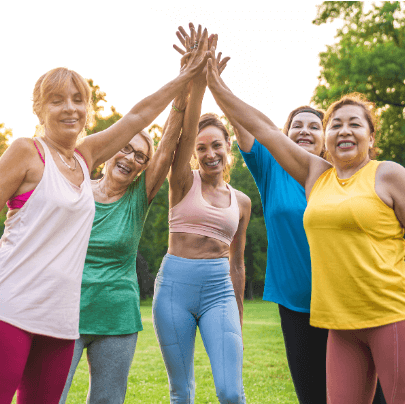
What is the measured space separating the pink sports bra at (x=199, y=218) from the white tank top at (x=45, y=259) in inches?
52.5

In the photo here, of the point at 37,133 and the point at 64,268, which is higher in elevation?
the point at 37,133

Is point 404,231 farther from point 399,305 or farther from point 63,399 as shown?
point 63,399

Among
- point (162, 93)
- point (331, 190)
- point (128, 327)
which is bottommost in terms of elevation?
point (128, 327)

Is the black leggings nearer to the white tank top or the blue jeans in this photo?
the blue jeans

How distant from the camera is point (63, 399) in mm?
2971

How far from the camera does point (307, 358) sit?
3.16m

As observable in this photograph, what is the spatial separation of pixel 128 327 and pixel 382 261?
1663mm

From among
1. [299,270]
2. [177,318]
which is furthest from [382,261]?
[177,318]

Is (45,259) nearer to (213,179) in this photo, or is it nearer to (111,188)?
(111,188)

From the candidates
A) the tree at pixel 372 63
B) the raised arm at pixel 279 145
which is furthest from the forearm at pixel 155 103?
the tree at pixel 372 63

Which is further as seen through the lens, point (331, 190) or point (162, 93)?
point (162, 93)

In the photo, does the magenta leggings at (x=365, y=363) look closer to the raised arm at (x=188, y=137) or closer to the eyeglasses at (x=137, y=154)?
the raised arm at (x=188, y=137)

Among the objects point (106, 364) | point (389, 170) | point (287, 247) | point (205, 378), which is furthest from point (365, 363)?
point (205, 378)

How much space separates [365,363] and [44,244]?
1778 millimetres
